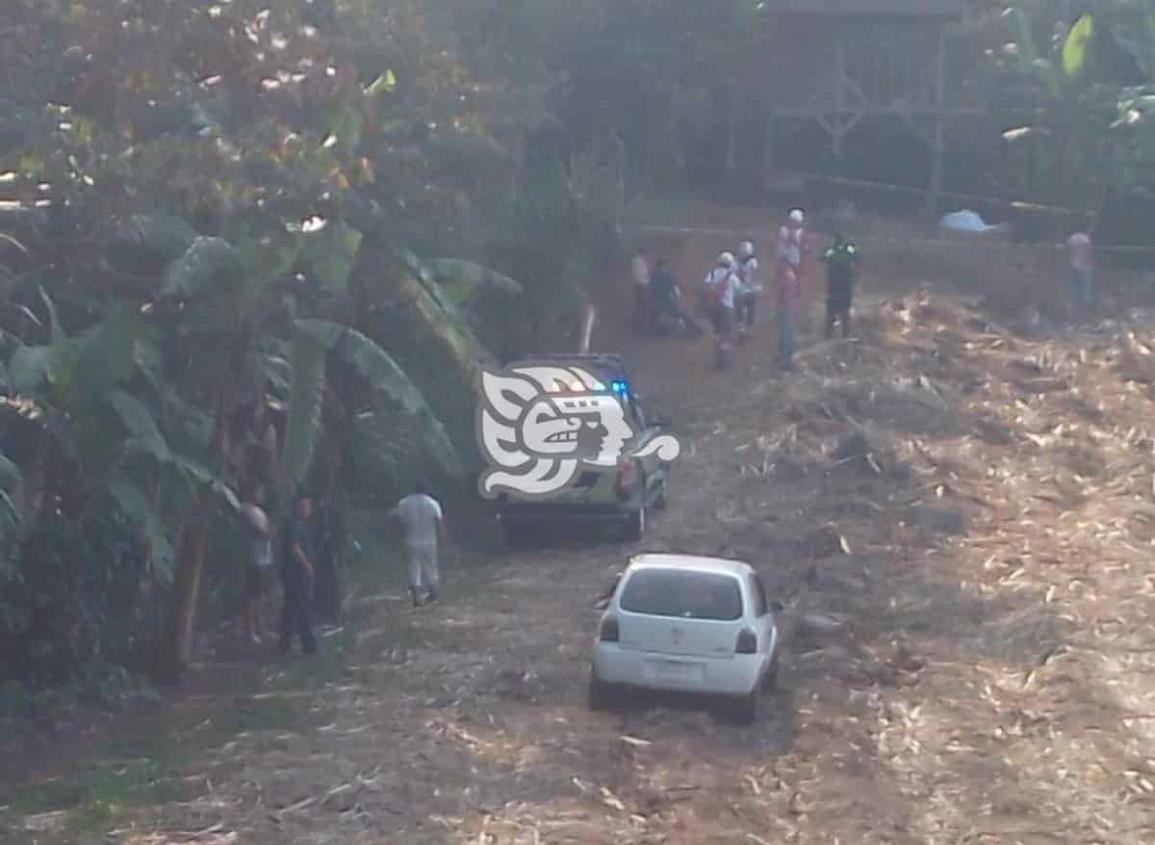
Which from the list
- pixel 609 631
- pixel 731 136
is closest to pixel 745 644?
pixel 609 631

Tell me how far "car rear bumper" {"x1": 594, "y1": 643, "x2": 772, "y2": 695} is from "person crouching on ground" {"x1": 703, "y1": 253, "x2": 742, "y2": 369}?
49.2 feet

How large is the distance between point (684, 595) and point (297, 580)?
12.3ft

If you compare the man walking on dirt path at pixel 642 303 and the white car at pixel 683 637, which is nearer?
the white car at pixel 683 637

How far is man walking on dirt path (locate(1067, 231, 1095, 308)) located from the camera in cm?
3669

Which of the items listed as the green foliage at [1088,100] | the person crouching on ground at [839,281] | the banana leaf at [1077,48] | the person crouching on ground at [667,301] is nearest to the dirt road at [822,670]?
the person crouching on ground at [839,281]

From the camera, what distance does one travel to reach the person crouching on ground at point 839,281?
3058 centimetres

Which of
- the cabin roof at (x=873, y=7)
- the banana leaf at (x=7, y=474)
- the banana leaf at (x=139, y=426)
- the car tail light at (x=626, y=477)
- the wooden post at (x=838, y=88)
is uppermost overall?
the cabin roof at (x=873, y=7)

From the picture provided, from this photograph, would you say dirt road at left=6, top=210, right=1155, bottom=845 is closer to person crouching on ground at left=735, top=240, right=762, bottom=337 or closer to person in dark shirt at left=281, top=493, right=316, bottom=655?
person in dark shirt at left=281, top=493, right=316, bottom=655

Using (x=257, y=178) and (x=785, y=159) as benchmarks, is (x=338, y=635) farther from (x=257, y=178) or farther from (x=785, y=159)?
(x=785, y=159)

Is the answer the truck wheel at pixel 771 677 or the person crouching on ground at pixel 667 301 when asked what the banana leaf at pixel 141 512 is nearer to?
the truck wheel at pixel 771 677

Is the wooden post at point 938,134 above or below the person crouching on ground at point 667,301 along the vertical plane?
above

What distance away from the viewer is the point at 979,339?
33.4 m

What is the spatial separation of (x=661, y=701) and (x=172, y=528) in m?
4.84

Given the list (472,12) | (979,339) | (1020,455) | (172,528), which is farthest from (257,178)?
(979,339)
